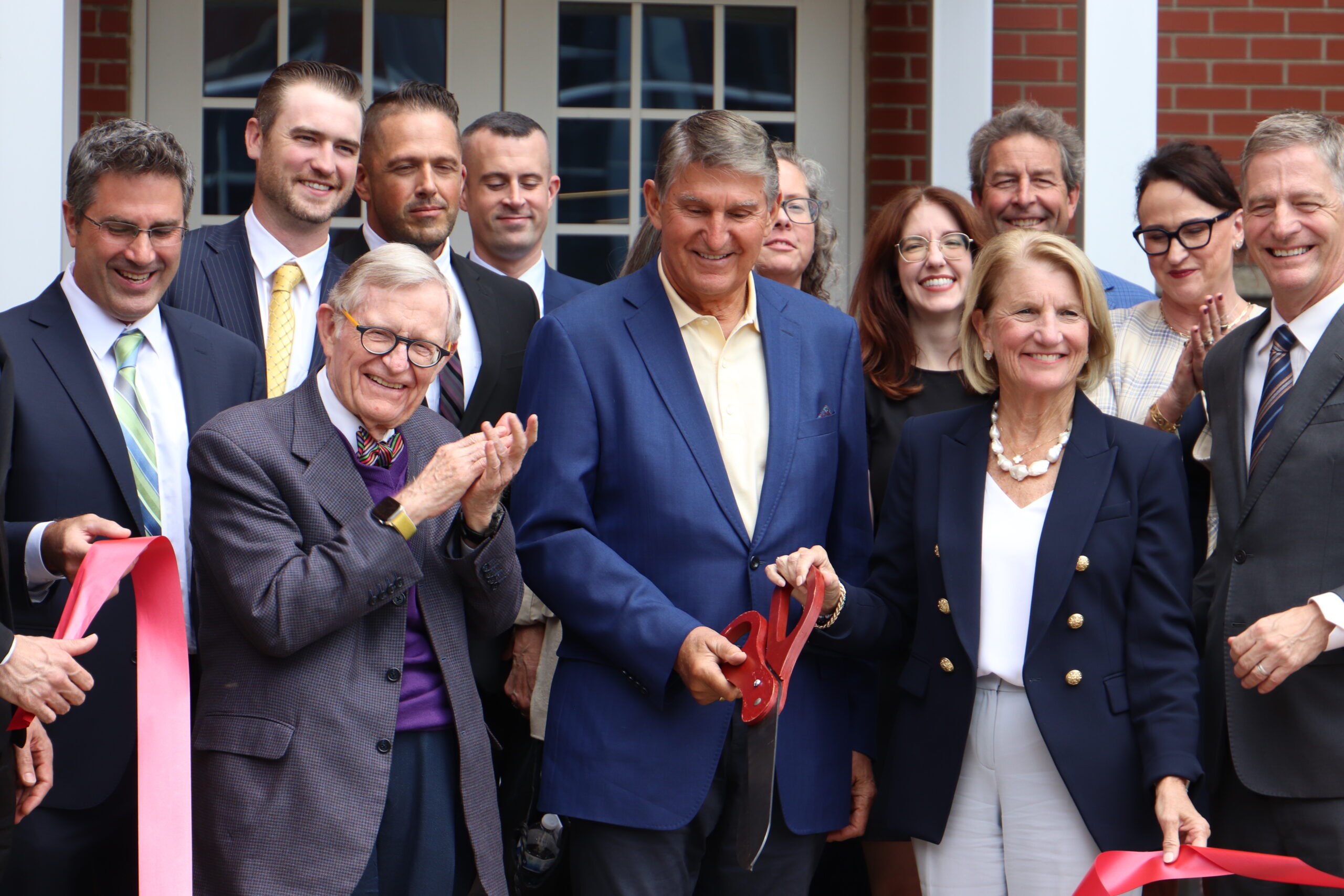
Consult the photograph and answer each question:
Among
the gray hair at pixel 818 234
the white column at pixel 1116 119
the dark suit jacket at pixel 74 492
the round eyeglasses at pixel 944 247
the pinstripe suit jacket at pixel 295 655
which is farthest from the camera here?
the white column at pixel 1116 119

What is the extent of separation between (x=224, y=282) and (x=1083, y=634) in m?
2.24

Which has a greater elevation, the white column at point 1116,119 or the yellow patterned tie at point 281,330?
the white column at point 1116,119

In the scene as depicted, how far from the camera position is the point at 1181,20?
6.04 m

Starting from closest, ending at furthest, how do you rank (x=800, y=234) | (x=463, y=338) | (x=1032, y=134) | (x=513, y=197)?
(x=463, y=338), (x=800, y=234), (x=1032, y=134), (x=513, y=197)

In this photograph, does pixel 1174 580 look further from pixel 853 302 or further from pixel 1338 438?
pixel 853 302

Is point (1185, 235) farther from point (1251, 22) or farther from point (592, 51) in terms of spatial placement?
point (592, 51)

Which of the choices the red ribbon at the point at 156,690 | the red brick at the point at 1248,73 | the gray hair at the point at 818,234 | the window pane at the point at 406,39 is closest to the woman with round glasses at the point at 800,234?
the gray hair at the point at 818,234

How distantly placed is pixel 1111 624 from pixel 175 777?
188 cm

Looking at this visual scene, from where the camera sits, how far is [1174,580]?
2.88 meters

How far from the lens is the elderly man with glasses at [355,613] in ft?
8.39

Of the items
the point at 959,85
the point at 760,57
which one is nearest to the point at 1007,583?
the point at 959,85

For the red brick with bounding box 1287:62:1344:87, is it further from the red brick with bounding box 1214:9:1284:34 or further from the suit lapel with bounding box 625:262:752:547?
the suit lapel with bounding box 625:262:752:547

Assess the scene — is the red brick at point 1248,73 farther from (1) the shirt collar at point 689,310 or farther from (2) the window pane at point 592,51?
(1) the shirt collar at point 689,310

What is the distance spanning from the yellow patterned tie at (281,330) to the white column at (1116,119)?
2404mm
